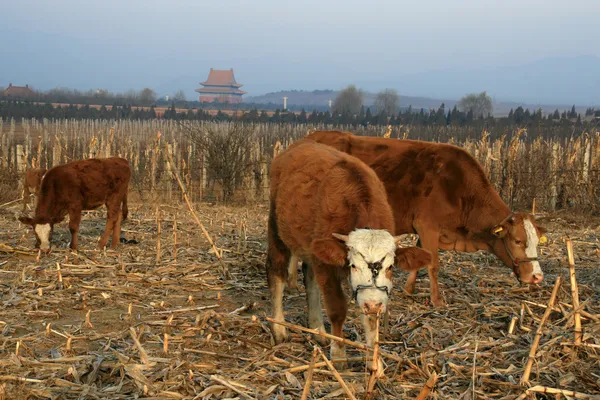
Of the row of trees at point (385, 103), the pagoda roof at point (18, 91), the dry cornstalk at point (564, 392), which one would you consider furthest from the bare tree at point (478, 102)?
the dry cornstalk at point (564, 392)

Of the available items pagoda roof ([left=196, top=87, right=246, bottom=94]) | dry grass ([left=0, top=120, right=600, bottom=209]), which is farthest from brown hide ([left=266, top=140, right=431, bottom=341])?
pagoda roof ([left=196, top=87, right=246, bottom=94])

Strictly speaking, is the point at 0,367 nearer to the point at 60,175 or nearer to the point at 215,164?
the point at 60,175

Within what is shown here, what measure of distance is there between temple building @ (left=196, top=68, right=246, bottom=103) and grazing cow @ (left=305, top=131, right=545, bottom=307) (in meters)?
156

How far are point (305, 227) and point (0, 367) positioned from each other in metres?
2.87

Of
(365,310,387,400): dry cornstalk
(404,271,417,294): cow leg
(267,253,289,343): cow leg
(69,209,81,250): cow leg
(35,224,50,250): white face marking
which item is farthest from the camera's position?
(69,209,81,250): cow leg

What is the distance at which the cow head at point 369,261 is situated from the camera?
4.84 m

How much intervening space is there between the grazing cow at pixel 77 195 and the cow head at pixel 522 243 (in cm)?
665

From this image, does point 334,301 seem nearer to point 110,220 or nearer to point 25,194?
point 110,220

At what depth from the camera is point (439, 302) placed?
7641mm

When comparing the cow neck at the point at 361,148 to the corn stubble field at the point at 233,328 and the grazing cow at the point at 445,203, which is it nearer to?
the grazing cow at the point at 445,203

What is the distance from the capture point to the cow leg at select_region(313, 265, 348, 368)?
5.41 meters

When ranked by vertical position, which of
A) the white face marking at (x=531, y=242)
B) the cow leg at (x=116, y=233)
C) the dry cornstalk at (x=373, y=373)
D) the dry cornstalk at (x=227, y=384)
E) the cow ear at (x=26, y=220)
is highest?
the white face marking at (x=531, y=242)

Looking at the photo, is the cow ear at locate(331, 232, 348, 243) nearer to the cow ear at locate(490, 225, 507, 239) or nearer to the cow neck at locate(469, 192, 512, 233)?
the cow ear at locate(490, 225, 507, 239)

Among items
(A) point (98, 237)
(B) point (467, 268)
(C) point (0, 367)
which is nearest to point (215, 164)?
(A) point (98, 237)
